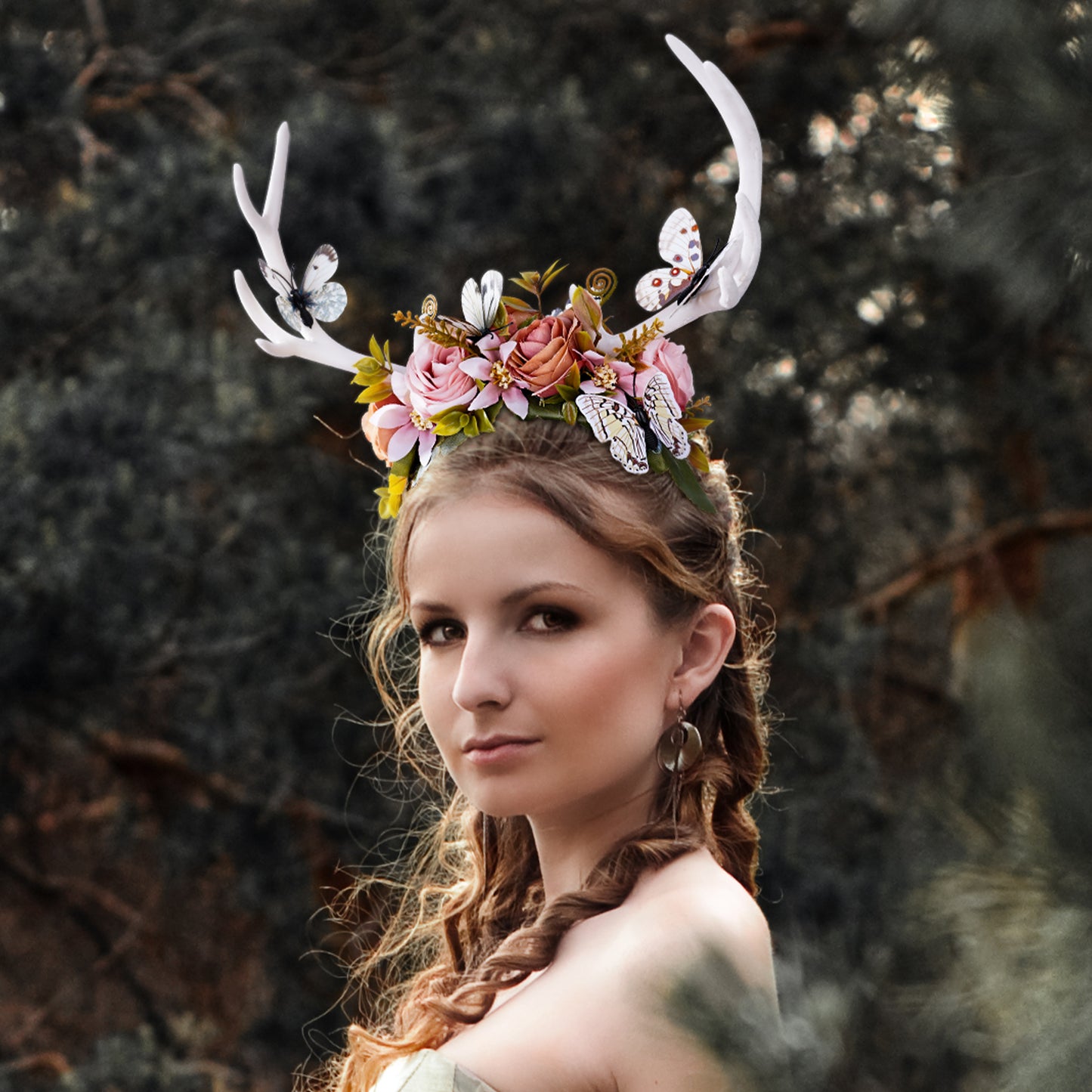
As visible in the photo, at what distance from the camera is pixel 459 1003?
1418 mm

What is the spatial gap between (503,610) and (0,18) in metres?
3.36

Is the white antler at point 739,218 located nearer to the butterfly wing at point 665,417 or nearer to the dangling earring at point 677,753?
the butterfly wing at point 665,417

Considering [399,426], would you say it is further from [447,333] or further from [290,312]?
[290,312]

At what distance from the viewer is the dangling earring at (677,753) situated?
148 centimetres

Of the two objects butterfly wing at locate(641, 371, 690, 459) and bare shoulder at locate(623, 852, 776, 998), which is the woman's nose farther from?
butterfly wing at locate(641, 371, 690, 459)

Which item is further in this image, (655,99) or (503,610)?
(655,99)

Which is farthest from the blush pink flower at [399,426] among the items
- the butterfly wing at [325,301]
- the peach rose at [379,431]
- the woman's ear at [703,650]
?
the woman's ear at [703,650]

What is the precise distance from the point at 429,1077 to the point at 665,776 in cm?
38

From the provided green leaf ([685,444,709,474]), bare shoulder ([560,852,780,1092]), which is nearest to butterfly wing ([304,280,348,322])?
green leaf ([685,444,709,474])

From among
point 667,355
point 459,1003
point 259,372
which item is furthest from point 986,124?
point 259,372

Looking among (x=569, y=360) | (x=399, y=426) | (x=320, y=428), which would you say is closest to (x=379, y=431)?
(x=399, y=426)

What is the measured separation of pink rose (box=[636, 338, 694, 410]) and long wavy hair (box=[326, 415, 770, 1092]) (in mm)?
94

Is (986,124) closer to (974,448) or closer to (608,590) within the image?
(608,590)

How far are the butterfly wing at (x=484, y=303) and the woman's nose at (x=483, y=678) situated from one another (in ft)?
1.40
